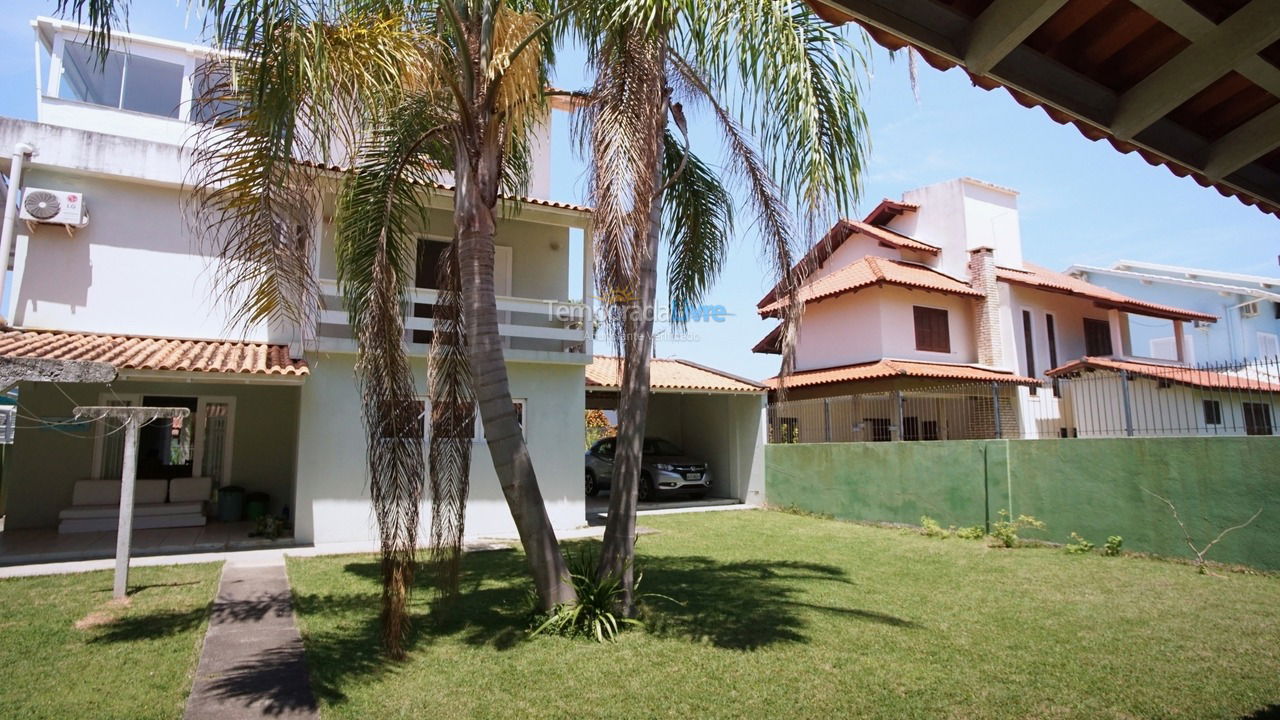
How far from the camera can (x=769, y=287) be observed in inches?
285

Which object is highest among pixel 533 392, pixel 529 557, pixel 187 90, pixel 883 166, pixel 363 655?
pixel 187 90

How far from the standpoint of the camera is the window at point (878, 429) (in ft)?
46.3

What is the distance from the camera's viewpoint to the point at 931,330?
65.9 feet

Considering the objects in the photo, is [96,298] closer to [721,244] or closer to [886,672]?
[721,244]

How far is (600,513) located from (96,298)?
34.1 ft

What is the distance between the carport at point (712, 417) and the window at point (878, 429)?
130 inches

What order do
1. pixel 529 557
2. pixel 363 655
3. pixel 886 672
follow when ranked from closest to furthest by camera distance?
pixel 886 672 → pixel 363 655 → pixel 529 557

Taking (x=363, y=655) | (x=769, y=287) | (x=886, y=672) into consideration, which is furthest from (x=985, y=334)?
(x=363, y=655)

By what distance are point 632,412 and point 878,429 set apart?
9407 millimetres

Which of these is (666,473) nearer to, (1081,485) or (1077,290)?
(1081,485)

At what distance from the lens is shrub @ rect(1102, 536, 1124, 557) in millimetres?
9508

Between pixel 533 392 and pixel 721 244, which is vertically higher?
pixel 721 244

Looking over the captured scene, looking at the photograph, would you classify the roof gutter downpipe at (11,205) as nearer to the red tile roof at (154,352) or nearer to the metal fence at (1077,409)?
the red tile roof at (154,352)

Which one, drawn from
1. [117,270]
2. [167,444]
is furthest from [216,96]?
[167,444]
